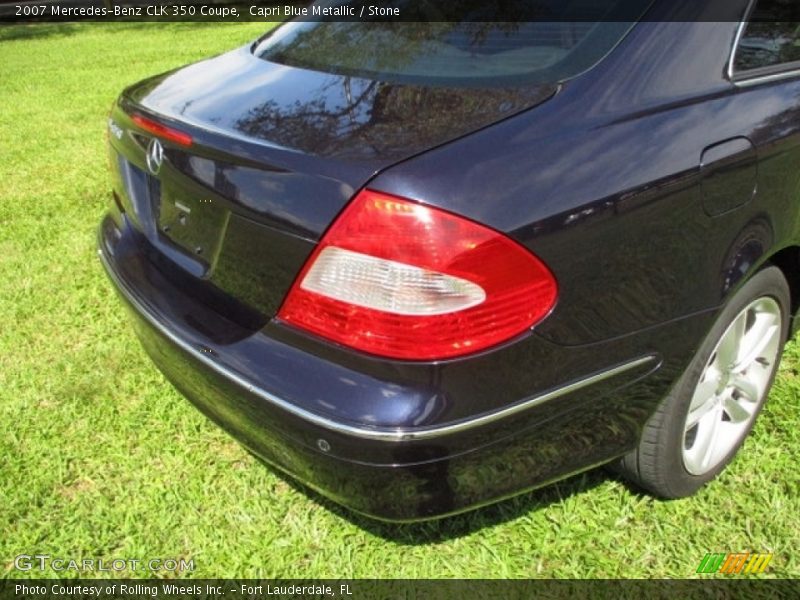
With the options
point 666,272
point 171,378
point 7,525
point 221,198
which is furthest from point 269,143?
point 7,525

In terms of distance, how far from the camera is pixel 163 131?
5.98 ft

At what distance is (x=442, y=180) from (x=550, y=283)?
31 cm

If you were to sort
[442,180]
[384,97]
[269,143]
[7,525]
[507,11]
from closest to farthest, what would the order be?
[442,180]
[269,143]
[384,97]
[507,11]
[7,525]

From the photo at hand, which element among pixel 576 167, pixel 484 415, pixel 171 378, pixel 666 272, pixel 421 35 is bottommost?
pixel 171 378

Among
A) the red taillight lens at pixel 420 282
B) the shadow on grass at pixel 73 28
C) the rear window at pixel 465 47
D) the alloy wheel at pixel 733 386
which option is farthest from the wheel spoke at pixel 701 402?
the shadow on grass at pixel 73 28

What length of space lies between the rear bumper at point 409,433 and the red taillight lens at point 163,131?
0.45 meters

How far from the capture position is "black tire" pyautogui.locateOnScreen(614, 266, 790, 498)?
6.09ft

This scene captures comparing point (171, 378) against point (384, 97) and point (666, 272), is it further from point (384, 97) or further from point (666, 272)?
point (666, 272)

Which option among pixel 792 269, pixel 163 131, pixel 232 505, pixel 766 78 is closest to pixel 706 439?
pixel 792 269

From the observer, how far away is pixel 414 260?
1372mm

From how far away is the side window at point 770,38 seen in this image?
1.81 meters

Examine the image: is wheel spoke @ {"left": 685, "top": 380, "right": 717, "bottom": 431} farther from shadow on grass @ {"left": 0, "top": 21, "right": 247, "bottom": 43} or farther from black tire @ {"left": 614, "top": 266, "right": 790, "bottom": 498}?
shadow on grass @ {"left": 0, "top": 21, "right": 247, "bottom": 43}

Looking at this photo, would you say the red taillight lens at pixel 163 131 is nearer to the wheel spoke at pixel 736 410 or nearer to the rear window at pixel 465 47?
the rear window at pixel 465 47

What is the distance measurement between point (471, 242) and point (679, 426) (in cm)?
94
